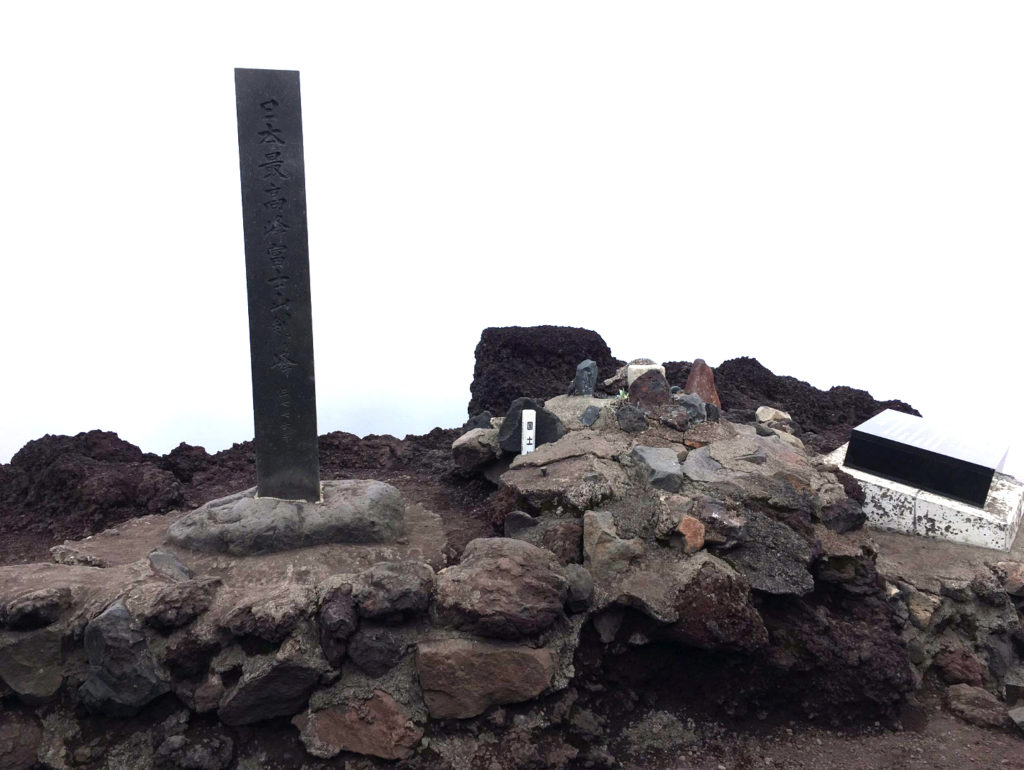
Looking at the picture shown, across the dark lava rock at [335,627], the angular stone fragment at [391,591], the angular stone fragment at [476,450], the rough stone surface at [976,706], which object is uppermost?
the angular stone fragment at [476,450]

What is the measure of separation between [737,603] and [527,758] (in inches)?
61.2

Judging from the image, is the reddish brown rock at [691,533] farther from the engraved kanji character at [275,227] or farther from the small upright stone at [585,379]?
the engraved kanji character at [275,227]

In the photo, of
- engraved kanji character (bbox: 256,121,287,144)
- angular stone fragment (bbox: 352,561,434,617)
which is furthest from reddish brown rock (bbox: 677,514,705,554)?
engraved kanji character (bbox: 256,121,287,144)

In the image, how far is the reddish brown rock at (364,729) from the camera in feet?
14.2

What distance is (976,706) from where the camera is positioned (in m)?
5.07

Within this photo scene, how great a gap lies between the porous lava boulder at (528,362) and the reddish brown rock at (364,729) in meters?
4.96

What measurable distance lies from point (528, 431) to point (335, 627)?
2.71m

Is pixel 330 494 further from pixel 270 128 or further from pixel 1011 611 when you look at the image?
pixel 1011 611

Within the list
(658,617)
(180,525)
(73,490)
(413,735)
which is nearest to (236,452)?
(73,490)

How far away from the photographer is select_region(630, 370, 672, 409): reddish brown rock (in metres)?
6.95

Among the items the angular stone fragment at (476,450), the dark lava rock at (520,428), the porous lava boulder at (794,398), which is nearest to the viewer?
→ the dark lava rock at (520,428)

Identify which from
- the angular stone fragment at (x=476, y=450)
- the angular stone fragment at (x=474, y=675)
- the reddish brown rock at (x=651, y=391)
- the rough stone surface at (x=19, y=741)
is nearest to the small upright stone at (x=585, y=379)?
the reddish brown rock at (x=651, y=391)

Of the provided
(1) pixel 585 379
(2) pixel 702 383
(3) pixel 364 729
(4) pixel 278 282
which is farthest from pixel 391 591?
(2) pixel 702 383

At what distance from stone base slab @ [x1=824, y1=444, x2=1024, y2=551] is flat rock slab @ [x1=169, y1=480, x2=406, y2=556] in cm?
398
